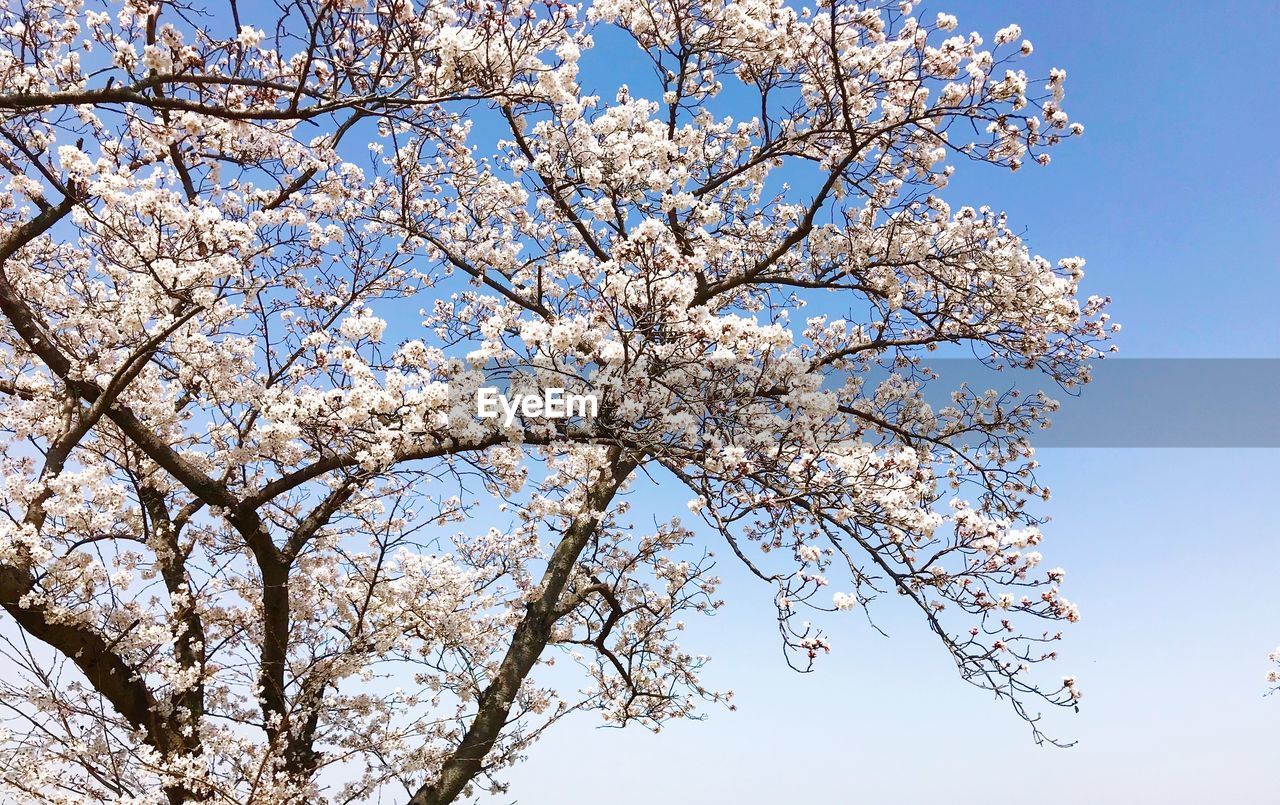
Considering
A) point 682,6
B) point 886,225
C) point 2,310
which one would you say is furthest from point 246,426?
point 886,225

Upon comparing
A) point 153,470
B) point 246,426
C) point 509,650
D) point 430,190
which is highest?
point 430,190

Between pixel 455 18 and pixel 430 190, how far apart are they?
2775 mm

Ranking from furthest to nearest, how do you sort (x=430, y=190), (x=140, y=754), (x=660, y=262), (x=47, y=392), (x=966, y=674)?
(x=430, y=190), (x=47, y=392), (x=140, y=754), (x=966, y=674), (x=660, y=262)

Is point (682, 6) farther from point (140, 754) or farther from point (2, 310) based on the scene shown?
point (140, 754)

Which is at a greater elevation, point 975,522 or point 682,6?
point 682,6

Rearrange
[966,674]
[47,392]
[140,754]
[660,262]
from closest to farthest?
1. [660,262]
2. [966,674]
3. [140,754]
4. [47,392]

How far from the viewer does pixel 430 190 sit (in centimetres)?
821

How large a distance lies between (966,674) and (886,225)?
3973 mm

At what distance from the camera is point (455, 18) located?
5.59 m

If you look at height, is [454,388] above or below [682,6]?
below

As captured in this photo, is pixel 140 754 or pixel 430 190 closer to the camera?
pixel 140 754

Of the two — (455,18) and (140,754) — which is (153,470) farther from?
(455,18)

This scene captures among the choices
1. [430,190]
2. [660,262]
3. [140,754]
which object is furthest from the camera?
[430,190]

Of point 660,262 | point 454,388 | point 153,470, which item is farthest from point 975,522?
point 153,470
